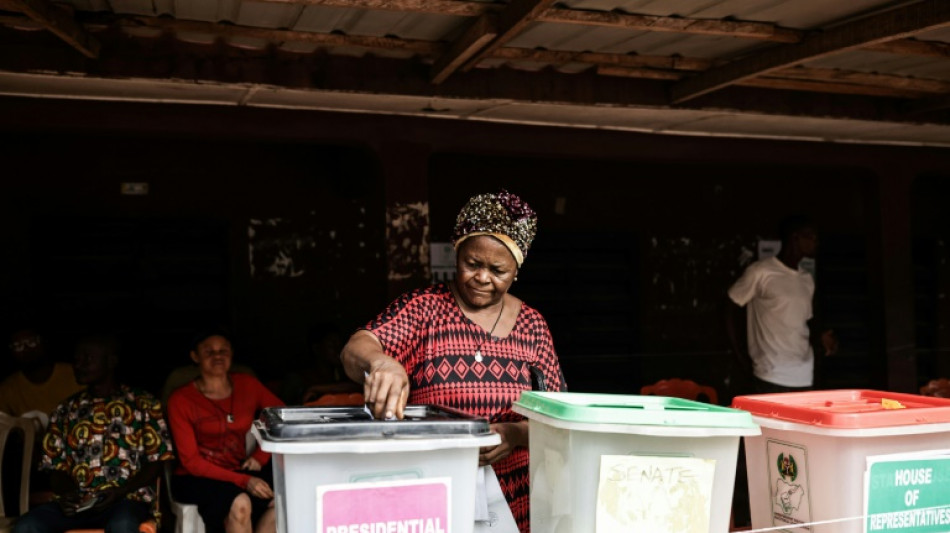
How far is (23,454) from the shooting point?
456cm

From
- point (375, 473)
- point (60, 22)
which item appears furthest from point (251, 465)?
point (375, 473)

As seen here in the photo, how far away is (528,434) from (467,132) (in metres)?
3.18

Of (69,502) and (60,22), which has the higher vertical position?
(60,22)

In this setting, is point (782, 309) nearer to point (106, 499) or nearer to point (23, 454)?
point (106, 499)

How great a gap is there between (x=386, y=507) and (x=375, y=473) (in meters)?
0.07

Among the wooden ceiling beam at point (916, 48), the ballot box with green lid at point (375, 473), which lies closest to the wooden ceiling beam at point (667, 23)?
the wooden ceiling beam at point (916, 48)

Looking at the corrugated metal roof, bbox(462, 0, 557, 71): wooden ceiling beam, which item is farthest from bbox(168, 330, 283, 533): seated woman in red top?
bbox(462, 0, 557, 71): wooden ceiling beam

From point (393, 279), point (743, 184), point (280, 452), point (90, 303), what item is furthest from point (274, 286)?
point (280, 452)

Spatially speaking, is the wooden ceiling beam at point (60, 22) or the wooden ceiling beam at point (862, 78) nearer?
the wooden ceiling beam at point (60, 22)

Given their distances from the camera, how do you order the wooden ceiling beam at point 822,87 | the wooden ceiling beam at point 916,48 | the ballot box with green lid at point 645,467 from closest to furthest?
the ballot box with green lid at point 645,467 < the wooden ceiling beam at point 916,48 < the wooden ceiling beam at point 822,87

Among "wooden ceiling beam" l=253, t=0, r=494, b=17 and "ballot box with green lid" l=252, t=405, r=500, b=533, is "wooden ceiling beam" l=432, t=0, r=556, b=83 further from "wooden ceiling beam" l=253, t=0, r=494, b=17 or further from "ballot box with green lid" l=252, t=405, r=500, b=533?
"ballot box with green lid" l=252, t=405, r=500, b=533

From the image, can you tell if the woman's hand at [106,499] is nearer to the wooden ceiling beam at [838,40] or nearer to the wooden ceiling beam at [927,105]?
the wooden ceiling beam at [838,40]

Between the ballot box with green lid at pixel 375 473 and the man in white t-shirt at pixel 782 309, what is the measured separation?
397 cm

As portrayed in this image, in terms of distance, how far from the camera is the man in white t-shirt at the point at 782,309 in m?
5.55
